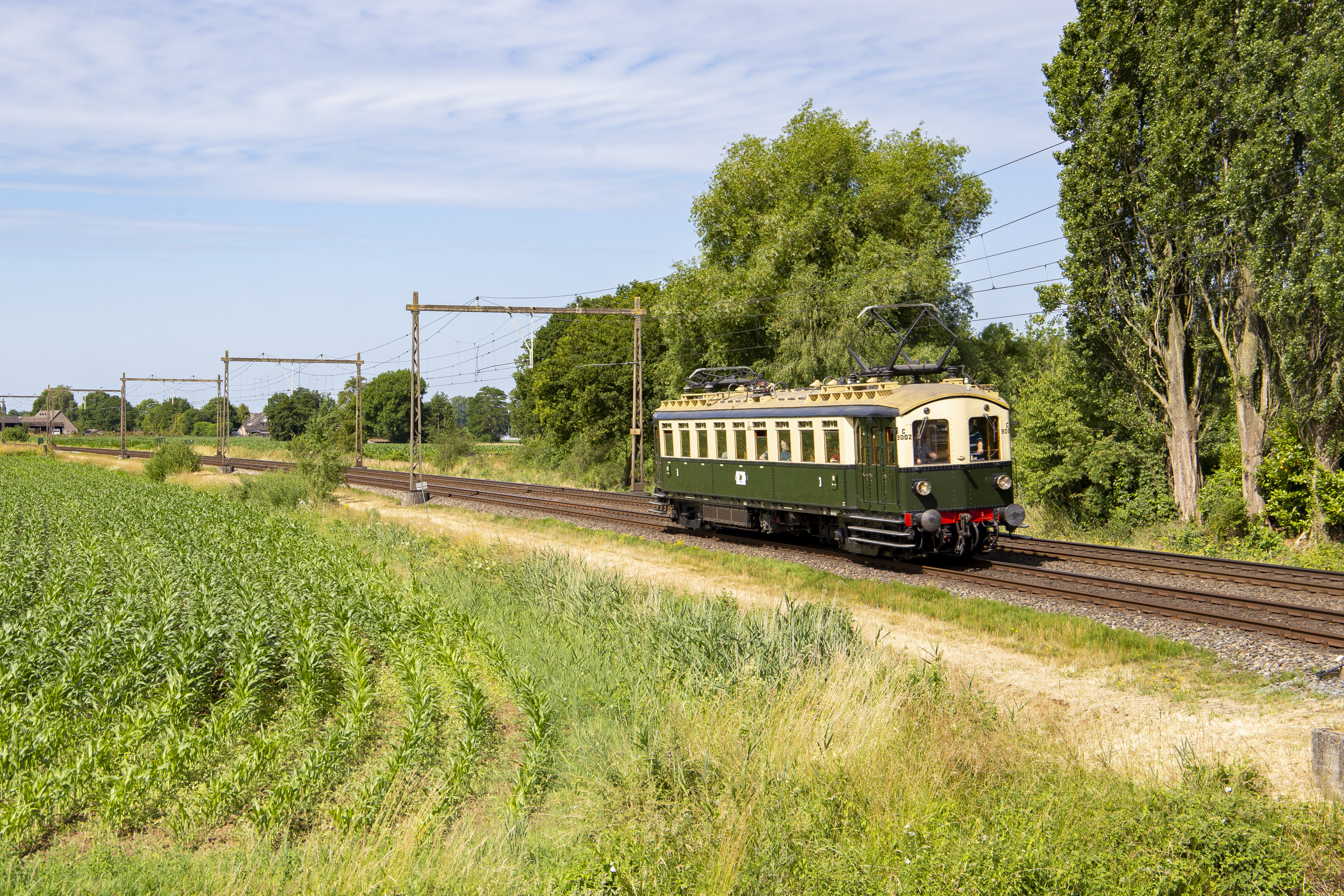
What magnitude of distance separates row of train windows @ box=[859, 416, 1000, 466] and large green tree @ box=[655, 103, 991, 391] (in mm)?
13046

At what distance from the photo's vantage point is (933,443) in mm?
16750

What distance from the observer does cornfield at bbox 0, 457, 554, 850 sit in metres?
7.35

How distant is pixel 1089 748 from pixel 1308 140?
56.5 ft

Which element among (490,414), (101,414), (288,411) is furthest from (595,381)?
(101,414)

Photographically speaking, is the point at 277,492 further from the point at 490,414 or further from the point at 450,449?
the point at 490,414

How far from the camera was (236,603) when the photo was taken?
12938mm

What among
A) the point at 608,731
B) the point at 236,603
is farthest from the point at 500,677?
the point at 236,603

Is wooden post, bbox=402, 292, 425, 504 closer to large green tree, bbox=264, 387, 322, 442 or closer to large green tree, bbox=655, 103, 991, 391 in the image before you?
large green tree, bbox=655, 103, 991, 391

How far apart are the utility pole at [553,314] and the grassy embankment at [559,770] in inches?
750

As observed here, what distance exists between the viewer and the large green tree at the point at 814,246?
3106cm

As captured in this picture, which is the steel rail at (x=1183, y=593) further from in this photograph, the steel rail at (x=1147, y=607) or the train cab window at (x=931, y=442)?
the train cab window at (x=931, y=442)

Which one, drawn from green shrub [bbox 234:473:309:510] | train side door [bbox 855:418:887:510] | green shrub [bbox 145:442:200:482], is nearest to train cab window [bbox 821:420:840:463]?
train side door [bbox 855:418:887:510]

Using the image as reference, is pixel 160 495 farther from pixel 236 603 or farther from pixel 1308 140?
pixel 1308 140

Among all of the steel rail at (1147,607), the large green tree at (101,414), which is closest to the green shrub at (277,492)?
the steel rail at (1147,607)
